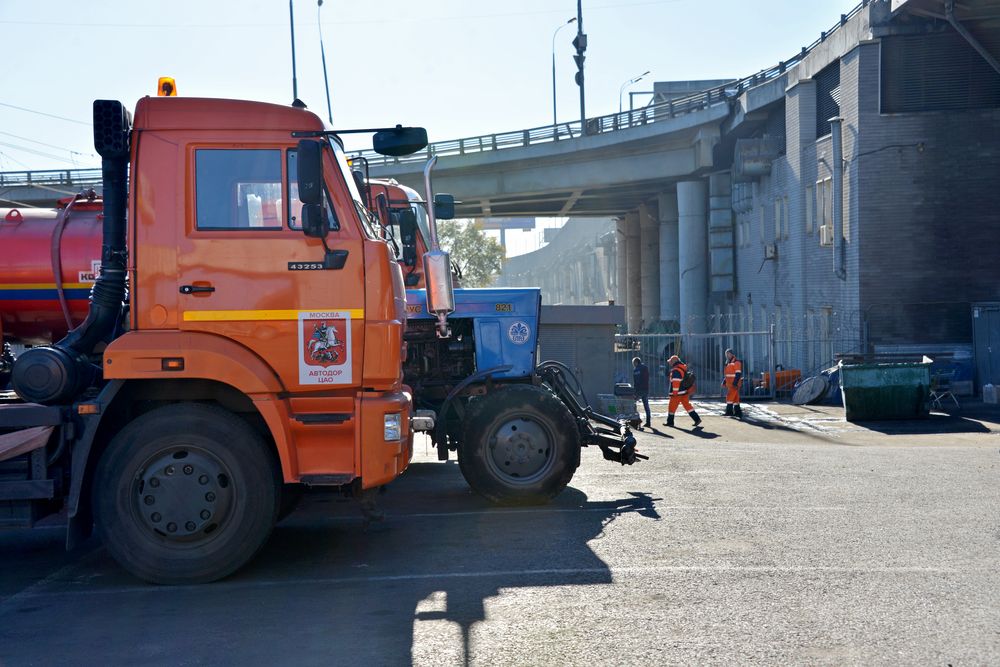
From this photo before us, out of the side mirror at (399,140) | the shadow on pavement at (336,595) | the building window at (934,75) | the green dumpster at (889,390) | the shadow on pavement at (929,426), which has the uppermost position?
the building window at (934,75)

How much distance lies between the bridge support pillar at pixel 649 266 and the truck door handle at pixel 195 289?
50.0 meters

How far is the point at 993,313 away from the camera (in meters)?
25.1

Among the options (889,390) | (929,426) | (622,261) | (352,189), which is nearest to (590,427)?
(352,189)

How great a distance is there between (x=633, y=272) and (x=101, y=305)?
5594cm

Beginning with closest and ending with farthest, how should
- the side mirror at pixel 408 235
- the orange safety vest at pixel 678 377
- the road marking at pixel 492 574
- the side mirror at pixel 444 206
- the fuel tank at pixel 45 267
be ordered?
the road marking at pixel 492 574, the fuel tank at pixel 45 267, the side mirror at pixel 408 235, the side mirror at pixel 444 206, the orange safety vest at pixel 678 377

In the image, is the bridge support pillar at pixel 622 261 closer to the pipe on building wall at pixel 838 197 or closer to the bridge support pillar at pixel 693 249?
the bridge support pillar at pixel 693 249

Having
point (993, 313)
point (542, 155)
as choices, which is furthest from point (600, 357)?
point (542, 155)

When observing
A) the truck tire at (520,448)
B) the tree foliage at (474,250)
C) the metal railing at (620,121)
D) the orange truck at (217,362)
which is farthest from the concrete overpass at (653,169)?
the orange truck at (217,362)

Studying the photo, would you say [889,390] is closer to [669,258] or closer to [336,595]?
[336,595]

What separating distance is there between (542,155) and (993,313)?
21.9 meters

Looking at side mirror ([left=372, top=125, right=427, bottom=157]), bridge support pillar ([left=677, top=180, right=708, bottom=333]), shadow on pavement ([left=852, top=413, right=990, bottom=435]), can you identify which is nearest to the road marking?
side mirror ([left=372, top=125, right=427, bottom=157])

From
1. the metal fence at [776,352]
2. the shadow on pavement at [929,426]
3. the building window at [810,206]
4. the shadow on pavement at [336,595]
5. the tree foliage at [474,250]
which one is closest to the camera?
the shadow on pavement at [336,595]

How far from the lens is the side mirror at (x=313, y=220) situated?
7.11 meters

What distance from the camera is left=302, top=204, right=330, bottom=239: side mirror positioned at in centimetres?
711
